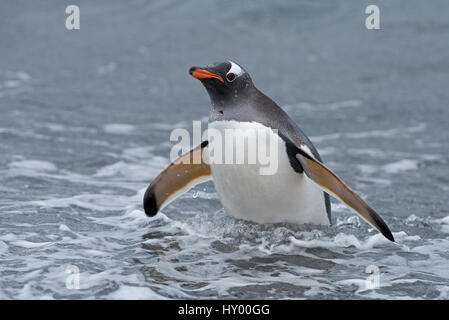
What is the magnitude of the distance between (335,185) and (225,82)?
99 centimetres

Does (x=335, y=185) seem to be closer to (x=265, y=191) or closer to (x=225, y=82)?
(x=265, y=191)

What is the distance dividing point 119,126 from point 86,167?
6.56ft

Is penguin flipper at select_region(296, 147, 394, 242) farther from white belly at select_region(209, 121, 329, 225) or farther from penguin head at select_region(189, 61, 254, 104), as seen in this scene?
penguin head at select_region(189, 61, 254, 104)

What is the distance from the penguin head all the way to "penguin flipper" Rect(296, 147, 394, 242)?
1.86 ft

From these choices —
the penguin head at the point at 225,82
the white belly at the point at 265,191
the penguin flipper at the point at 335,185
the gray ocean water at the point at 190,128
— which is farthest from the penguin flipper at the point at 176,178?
the penguin flipper at the point at 335,185

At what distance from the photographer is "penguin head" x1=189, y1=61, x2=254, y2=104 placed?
4.75 meters

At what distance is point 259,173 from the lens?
15.5 ft

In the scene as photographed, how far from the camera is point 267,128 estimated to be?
4.73 meters

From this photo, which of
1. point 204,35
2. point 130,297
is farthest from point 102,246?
point 204,35

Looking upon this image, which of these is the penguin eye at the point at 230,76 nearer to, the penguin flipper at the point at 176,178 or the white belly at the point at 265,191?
the white belly at the point at 265,191

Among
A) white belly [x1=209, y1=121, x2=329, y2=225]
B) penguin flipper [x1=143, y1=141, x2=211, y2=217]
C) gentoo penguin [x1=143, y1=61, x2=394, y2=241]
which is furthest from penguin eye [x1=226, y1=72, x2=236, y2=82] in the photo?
penguin flipper [x1=143, y1=141, x2=211, y2=217]

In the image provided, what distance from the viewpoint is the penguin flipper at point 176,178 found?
5156mm

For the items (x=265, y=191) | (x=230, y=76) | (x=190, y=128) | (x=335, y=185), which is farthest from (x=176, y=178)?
(x=190, y=128)
